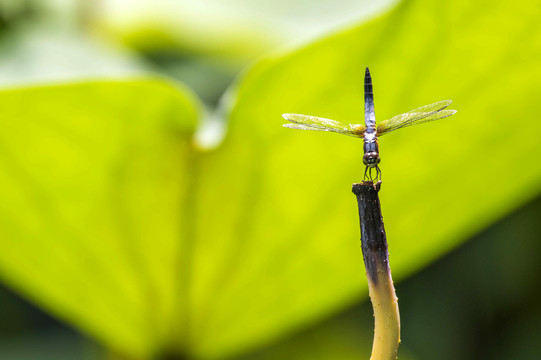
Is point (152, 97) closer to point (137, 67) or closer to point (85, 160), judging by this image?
point (85, 160)

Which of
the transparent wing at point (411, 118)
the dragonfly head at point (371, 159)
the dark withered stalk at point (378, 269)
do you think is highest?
the transparent wing at point (411, 118)

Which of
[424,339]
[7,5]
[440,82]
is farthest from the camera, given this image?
[7,5]

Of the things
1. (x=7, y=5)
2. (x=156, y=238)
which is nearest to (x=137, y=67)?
(x=7, y=5)

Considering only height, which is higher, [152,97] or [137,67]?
[137,67]

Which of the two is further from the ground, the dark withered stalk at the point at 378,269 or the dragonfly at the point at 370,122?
the dragonfly at the point at 370,122

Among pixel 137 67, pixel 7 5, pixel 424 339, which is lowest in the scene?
pixel 424 339

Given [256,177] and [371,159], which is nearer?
[371,159]
